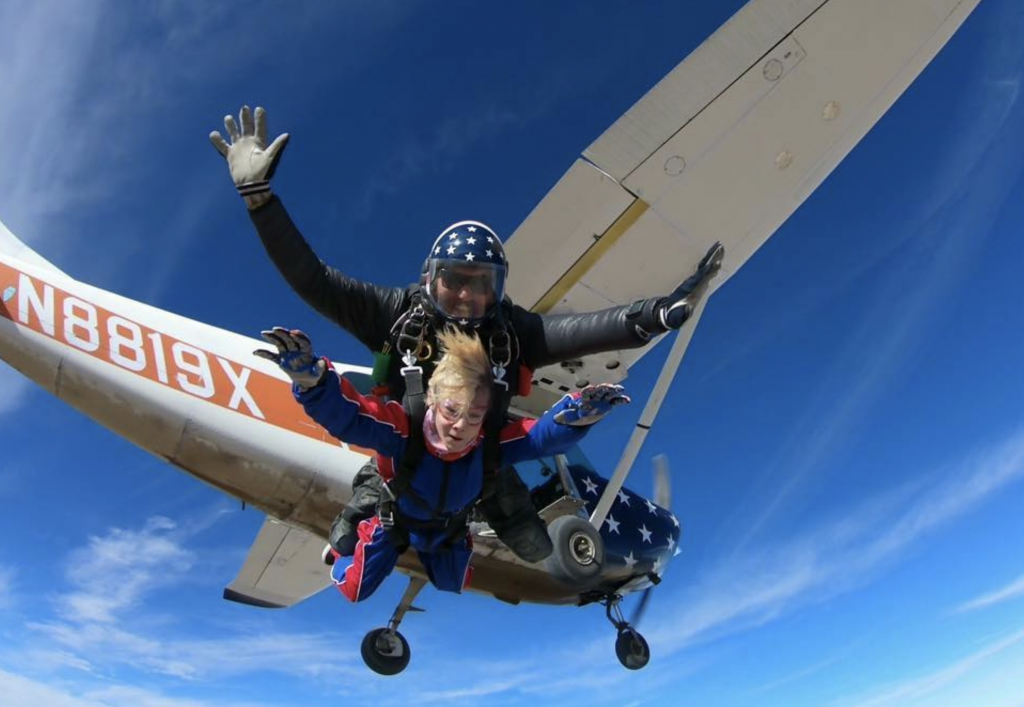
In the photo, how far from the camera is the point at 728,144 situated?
15.5ft

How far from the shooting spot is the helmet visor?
2.86 m

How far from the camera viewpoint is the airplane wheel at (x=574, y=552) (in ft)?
14.9

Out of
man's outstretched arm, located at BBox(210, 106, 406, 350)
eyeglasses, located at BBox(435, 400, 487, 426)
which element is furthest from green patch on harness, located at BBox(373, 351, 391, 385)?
eyeglasses, located at BBox(435, 400, 487, 426)

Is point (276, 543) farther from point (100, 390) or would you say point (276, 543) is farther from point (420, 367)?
point (420, 367)

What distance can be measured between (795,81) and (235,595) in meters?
9.27

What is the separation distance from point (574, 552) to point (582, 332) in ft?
7.55

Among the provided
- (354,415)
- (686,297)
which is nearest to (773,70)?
(686,297)

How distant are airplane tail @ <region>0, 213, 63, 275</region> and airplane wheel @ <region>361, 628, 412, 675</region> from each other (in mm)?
5115

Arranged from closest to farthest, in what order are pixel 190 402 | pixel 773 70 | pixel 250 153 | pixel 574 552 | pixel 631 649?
pixel 250 153, pixel 773 70, pixel 574 552, pixel 190 402, pixel 631 649

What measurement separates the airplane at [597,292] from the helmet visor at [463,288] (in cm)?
192

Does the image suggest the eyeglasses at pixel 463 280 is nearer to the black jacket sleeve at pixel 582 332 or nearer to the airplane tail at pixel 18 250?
the black jacket sleeve at pixel 582 332

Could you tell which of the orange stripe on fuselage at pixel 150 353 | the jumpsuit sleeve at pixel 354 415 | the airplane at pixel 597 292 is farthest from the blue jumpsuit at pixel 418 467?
the orange stripe on fuselage at pixel 150 353

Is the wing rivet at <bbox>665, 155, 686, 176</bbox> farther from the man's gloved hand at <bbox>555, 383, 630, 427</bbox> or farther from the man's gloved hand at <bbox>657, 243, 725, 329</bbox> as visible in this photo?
the man's gloved hand at <bbox>555, 383, 630, 427</bbox>

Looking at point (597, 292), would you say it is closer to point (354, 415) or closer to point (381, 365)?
point (381, 365)
